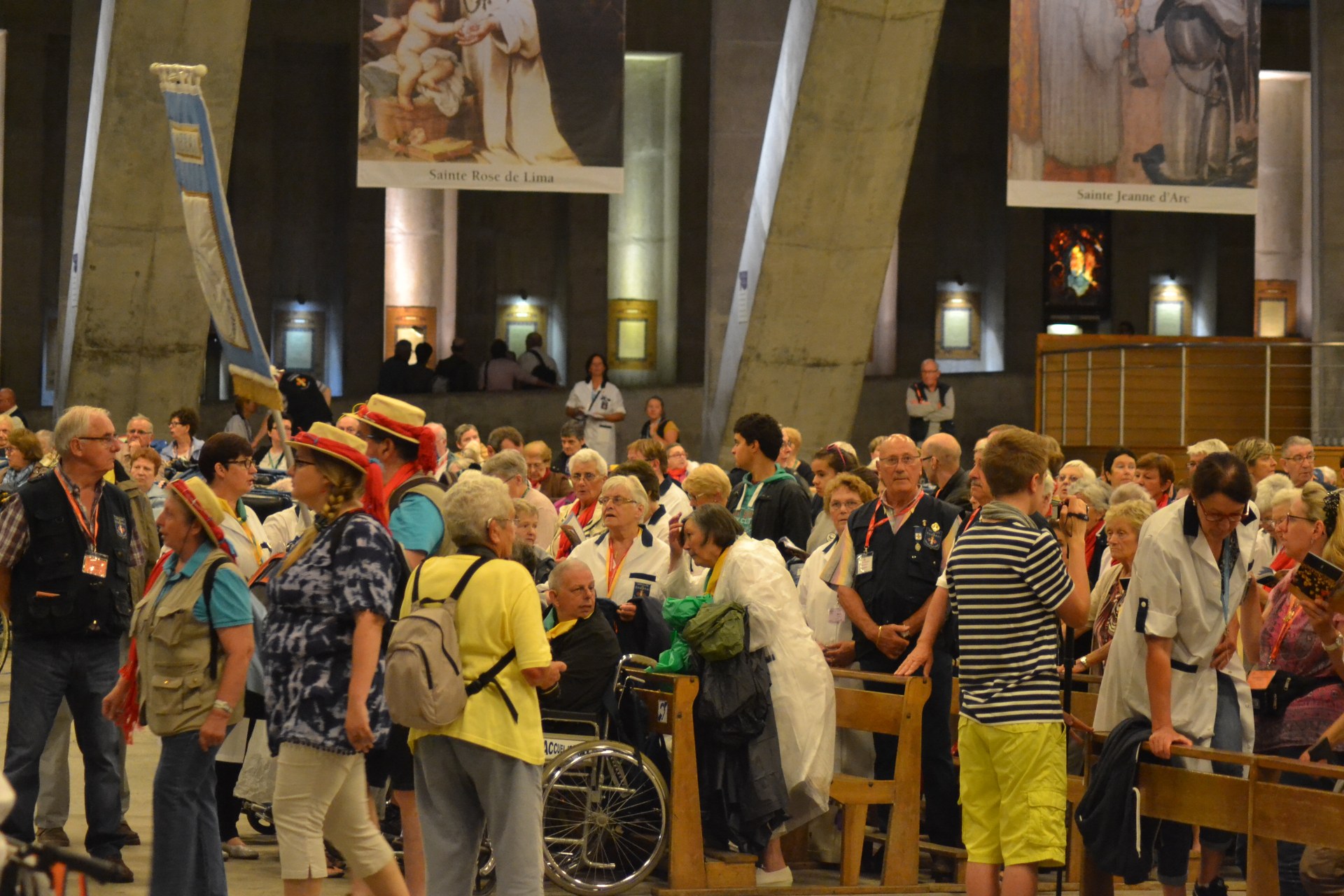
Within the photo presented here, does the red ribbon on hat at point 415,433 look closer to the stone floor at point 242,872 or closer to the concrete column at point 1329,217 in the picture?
the stone floor at point 242,872

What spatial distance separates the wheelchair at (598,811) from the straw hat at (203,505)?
1.68 metres

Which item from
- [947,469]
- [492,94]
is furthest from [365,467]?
[492,94]

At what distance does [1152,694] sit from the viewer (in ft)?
16.0

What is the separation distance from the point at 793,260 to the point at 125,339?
549 centimetres

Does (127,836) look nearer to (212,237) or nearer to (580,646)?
(580,646)

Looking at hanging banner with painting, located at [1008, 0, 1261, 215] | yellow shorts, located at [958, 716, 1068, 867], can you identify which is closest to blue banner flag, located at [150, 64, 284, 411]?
yellow shorts, located at [958, 716, 1068, 867]

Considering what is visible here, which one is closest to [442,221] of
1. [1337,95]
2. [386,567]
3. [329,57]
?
[329,57]

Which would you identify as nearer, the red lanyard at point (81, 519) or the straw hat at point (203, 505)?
the straw hat at point (203, 505)

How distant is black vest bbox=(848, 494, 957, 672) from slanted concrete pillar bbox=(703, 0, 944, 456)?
23.8 feet

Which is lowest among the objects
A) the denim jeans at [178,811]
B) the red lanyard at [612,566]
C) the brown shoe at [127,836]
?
the brown shoe at [127,836]

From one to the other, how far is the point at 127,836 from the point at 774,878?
2.48m

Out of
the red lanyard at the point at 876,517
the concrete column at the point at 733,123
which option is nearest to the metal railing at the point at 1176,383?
the concrete column at the point at 733,123

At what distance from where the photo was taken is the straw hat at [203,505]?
4.97 meters

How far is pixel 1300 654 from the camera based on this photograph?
5.55m
